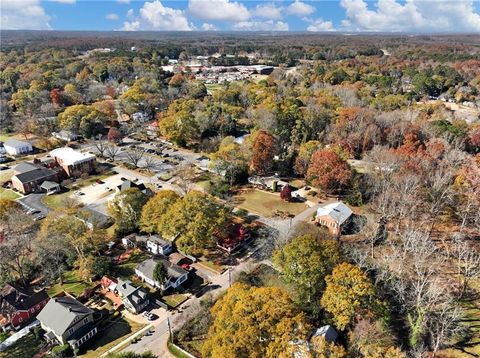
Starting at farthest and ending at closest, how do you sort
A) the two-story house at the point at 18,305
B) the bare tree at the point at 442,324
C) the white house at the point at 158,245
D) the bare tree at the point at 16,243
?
the white house at the point at 158,245 < the bare tree at the point at 16,243 < the two-story house at the point at 18,305 < the bare tree at the point at 442,324

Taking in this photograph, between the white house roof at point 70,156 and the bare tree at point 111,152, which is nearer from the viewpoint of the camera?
the white house roof at point 70,156

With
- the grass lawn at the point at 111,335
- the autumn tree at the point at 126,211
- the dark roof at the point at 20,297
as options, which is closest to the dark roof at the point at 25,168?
the autumn tree at the point at 126,211

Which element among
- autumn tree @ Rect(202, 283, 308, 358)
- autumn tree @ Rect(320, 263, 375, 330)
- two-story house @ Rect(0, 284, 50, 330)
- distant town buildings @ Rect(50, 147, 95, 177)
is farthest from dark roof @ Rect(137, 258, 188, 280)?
distant town buildings @ Rect(50, 147, 95, 177)

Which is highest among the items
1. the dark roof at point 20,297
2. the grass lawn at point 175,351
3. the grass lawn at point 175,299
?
the dark roof at point 20,297

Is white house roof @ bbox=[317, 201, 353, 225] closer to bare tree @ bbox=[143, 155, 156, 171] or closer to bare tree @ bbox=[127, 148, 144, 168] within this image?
bare tree @ bbox=[143, 155, 156, 171]

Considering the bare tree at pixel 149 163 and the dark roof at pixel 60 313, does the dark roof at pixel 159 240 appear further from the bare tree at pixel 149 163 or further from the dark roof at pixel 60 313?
the bare tree at pixel 149 163

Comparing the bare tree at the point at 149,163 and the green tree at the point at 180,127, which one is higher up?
the green tree at the point at 180,127

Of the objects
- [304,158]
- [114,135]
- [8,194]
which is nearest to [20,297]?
[8,194]
